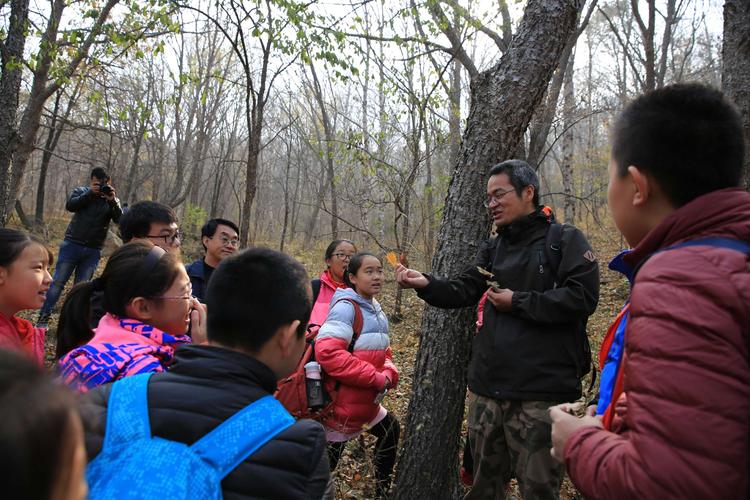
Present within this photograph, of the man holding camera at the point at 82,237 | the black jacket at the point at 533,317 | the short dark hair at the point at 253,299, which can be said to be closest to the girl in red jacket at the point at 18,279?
the short dark hair at the point at 253,299

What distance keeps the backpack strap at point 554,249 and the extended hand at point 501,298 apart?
0.93 ft

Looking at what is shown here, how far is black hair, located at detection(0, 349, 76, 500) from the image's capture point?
522 millimetres

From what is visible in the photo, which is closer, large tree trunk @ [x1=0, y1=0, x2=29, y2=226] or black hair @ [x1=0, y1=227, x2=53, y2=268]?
black hair @ [x1=0, y1=227, x2=53, y2=268]

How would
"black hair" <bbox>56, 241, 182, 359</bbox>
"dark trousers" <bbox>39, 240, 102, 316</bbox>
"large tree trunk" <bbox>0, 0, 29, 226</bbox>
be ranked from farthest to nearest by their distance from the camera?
"dark trousers" <bbox>39, 240, 102, 316</bbox> → "large tree trunk" <bbox>0, 0, 29, 226</bbox> → "black hair" <bbox>56, 241, 182, 359</bbox>

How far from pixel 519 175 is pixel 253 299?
1.87 metres

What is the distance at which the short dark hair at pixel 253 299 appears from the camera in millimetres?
1419

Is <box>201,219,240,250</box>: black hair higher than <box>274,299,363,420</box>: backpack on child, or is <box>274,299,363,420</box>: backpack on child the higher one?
<box>201,219,240,250</box>: black hair

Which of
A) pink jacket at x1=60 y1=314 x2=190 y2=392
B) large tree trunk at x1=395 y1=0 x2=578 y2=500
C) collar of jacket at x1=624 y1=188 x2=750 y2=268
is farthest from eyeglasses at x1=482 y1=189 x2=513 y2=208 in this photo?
pink jacket at x1=60 y1=314 x2=190 y2=392

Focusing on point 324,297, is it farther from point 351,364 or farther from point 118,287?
point 118,287

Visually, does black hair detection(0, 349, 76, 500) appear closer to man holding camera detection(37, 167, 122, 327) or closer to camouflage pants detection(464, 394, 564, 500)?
camouflage pants detection(464, 394, 564, 500)

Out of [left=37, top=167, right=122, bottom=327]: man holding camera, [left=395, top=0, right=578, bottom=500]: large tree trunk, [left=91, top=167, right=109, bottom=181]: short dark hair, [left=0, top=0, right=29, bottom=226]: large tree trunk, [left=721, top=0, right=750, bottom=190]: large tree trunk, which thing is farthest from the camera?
[left=37, top=167, right=122, bottom=327]: man holding camera

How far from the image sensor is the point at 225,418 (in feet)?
3.87

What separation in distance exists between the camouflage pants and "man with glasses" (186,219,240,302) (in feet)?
7.00

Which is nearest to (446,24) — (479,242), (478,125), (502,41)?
(502,41)
